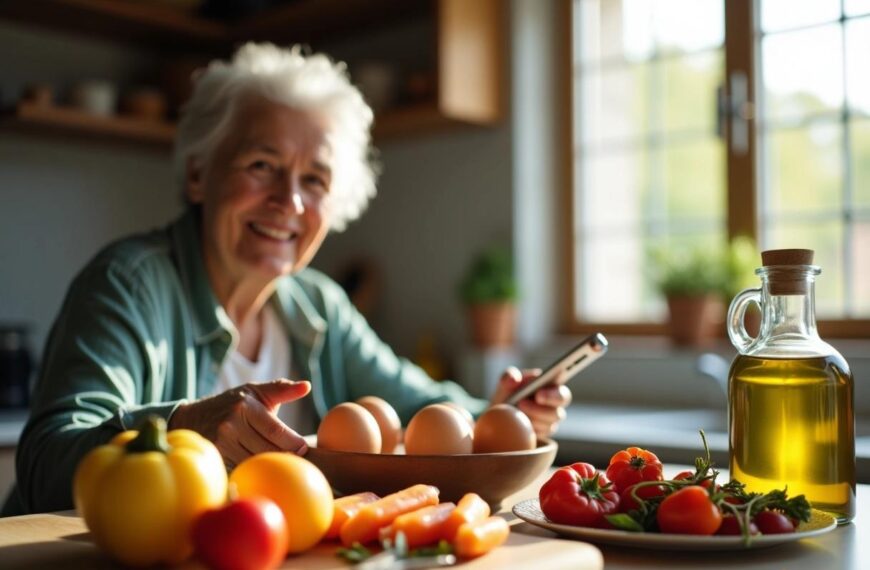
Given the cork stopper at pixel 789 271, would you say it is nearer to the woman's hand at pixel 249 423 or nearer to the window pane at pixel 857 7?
the woman's hand at pixel 249 423

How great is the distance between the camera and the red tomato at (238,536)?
0.70 meters

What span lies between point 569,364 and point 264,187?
27.3 inches

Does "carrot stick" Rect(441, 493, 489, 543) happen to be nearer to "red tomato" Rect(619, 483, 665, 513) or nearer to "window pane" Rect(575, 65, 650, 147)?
"red tomato" Rect(619, 483, 665, 513)

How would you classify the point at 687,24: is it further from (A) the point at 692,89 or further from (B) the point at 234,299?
(B) the point at 234,299

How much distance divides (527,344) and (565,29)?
1.03 metres

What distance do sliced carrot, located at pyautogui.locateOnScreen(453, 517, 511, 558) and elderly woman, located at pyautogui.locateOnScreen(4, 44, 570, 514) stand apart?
50 cm

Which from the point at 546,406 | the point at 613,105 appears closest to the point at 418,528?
the point at 546,406

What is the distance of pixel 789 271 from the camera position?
986mm

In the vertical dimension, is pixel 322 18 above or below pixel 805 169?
above

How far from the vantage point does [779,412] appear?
97 cm

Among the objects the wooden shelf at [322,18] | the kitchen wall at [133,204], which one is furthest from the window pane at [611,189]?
the wooden shelf at [322,18]

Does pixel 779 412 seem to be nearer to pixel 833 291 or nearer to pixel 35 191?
pixel 833 291

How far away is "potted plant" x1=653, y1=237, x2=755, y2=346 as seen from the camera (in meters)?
2.48

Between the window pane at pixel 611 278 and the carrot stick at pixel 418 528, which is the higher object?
the window pane at pixel 611 278
